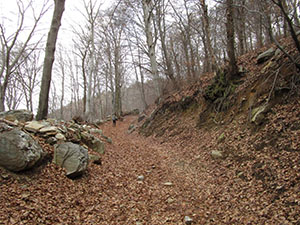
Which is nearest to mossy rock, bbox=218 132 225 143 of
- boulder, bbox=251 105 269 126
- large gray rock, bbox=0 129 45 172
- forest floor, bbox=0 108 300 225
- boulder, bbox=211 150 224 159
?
boulder, bbox=211 150 224 159

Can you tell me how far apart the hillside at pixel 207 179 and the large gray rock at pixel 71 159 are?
176mm

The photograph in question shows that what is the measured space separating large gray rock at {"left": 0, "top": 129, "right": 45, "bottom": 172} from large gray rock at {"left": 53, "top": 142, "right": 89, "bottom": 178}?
0.64m

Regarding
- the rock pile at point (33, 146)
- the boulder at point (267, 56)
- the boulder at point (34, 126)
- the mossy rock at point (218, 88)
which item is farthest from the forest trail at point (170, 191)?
the boulder at point (267, 56)

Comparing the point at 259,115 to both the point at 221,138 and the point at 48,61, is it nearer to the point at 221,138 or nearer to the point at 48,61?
the point at 221,138

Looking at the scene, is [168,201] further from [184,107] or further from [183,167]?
[184,107]

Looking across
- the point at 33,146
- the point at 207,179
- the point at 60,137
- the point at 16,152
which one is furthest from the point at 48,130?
the point at 207,179

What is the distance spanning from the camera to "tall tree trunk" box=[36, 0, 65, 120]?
23.3 ft

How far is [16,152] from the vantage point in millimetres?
3953

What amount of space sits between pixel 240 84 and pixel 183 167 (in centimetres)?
447

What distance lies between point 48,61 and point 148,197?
250 inches

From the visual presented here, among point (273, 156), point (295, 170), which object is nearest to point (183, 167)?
point (273, 156)

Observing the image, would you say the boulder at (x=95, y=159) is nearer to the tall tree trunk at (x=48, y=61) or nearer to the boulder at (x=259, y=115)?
the tall tree trunk at (x=48, y=61)

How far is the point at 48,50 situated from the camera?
23.9 feet

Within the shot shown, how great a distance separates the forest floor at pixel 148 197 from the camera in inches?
127
